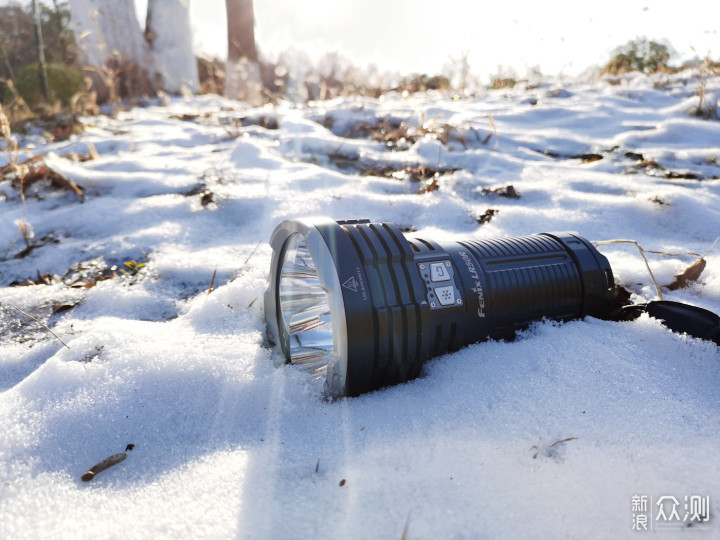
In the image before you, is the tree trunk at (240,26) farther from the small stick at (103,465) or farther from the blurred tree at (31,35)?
the small stick at (103,465)

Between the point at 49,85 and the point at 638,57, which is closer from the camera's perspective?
the point at 49,85

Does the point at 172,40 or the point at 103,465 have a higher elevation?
the point at 172,40

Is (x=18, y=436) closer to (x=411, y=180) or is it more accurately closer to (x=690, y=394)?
(x=690, y=394)

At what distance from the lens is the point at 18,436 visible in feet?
3.17

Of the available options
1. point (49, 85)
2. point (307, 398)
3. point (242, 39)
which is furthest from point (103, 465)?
point (242, 39)

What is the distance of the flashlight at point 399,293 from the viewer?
1.01 meters

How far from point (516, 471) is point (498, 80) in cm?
620

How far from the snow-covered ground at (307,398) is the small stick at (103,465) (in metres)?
0.02

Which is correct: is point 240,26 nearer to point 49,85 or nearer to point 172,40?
point 172,40

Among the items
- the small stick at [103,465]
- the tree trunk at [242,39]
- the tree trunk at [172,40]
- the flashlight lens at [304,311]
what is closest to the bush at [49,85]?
the tree trunk at [172,40]

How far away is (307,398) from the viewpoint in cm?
110

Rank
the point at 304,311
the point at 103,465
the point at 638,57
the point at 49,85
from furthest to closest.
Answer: the point at 638,57 → the point at 49,85 → the point at 304,311 → the point at 103,465

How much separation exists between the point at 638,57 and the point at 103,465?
7650 millimetres

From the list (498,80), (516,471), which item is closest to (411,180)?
(516,471)
